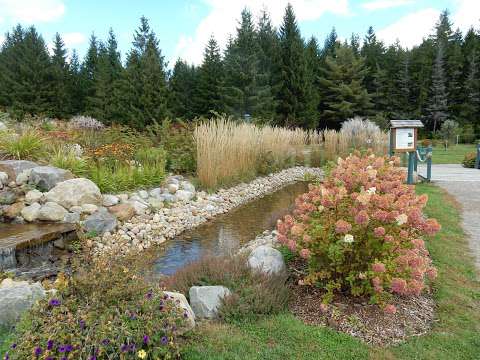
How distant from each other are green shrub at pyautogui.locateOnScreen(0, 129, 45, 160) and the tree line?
1500 cm

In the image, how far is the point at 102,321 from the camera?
1.92m

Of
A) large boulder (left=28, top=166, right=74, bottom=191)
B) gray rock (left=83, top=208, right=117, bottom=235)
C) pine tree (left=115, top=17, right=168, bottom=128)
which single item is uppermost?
pine tree (left=115, top=17, right=168, bottom=128)

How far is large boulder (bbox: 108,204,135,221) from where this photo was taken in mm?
5570

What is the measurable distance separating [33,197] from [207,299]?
388 centimetres

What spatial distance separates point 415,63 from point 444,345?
1262 inches

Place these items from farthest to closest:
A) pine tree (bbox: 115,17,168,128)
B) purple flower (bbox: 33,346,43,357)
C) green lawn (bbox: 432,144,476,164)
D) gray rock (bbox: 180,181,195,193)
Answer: pine tree (bbox: 115,17,168,128) → green lawn (bbox: 432,144,476,164) → gray rock (bbox: 180,181,195,193) → purple flower (bbox: 33,346,43,357)

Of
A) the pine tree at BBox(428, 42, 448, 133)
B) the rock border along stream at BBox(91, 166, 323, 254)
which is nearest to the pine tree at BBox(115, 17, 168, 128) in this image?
the rock border along stream at BBox(91, 166, 323, 254)

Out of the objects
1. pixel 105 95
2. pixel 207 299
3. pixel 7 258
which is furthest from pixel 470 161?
pixel 105 95

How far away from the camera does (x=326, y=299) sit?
2566mm

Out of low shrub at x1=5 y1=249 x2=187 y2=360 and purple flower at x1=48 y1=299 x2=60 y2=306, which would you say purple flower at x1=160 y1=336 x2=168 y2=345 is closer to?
low shrub at x1=5 y1=249 x2=187 y2=360

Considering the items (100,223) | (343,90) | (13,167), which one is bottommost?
(100,223)

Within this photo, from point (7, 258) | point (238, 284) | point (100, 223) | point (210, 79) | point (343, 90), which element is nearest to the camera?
point (238, 284)

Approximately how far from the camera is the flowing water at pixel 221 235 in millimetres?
4660

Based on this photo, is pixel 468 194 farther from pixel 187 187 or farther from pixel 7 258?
pixel 7 258
